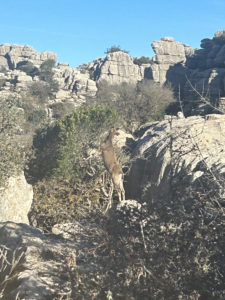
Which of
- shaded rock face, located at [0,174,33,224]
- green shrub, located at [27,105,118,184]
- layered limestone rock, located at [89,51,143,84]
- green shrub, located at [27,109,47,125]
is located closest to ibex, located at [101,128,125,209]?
shaded rock face, located at [0,174,33,224]

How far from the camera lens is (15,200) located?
36.7ft

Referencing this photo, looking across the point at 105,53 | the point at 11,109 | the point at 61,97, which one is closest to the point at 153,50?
the point at 105,53

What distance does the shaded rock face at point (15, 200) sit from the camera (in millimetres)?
10695

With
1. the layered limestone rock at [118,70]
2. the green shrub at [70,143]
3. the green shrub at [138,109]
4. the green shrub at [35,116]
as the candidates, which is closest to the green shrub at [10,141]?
the green shrub at [70,143]

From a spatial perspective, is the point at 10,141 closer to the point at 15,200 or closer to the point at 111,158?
the point at 15,200

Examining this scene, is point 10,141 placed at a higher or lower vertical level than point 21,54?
lower

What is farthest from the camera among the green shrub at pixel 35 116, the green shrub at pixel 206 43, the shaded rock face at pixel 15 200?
the green shrub at pixel 206 43

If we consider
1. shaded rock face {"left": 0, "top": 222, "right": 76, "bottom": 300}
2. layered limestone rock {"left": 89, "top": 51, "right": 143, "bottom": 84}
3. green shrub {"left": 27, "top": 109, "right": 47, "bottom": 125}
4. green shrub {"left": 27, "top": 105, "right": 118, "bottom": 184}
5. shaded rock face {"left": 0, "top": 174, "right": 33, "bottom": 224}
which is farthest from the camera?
layered limestone rock {"left": 89, "top": 51, "right": 143, "bottom": 84}

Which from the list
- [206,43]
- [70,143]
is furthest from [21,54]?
[70,143]

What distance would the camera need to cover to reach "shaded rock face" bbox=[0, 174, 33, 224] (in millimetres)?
10695

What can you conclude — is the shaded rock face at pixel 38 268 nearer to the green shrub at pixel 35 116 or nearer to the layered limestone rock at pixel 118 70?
the green shrub at pixel 35 116

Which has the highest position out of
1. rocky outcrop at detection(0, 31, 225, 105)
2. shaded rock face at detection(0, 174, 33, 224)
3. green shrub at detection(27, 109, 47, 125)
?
rocky outcrop at detection(0, 31, 225, 105)

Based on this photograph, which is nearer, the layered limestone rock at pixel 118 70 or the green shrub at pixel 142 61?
the layered limestone rock at pixel 118 70

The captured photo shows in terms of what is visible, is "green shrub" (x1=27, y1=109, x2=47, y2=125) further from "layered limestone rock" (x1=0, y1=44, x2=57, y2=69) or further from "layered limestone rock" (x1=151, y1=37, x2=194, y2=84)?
"layered limestone rock" (x1=0, y1=44, x2=57, y2=69)
